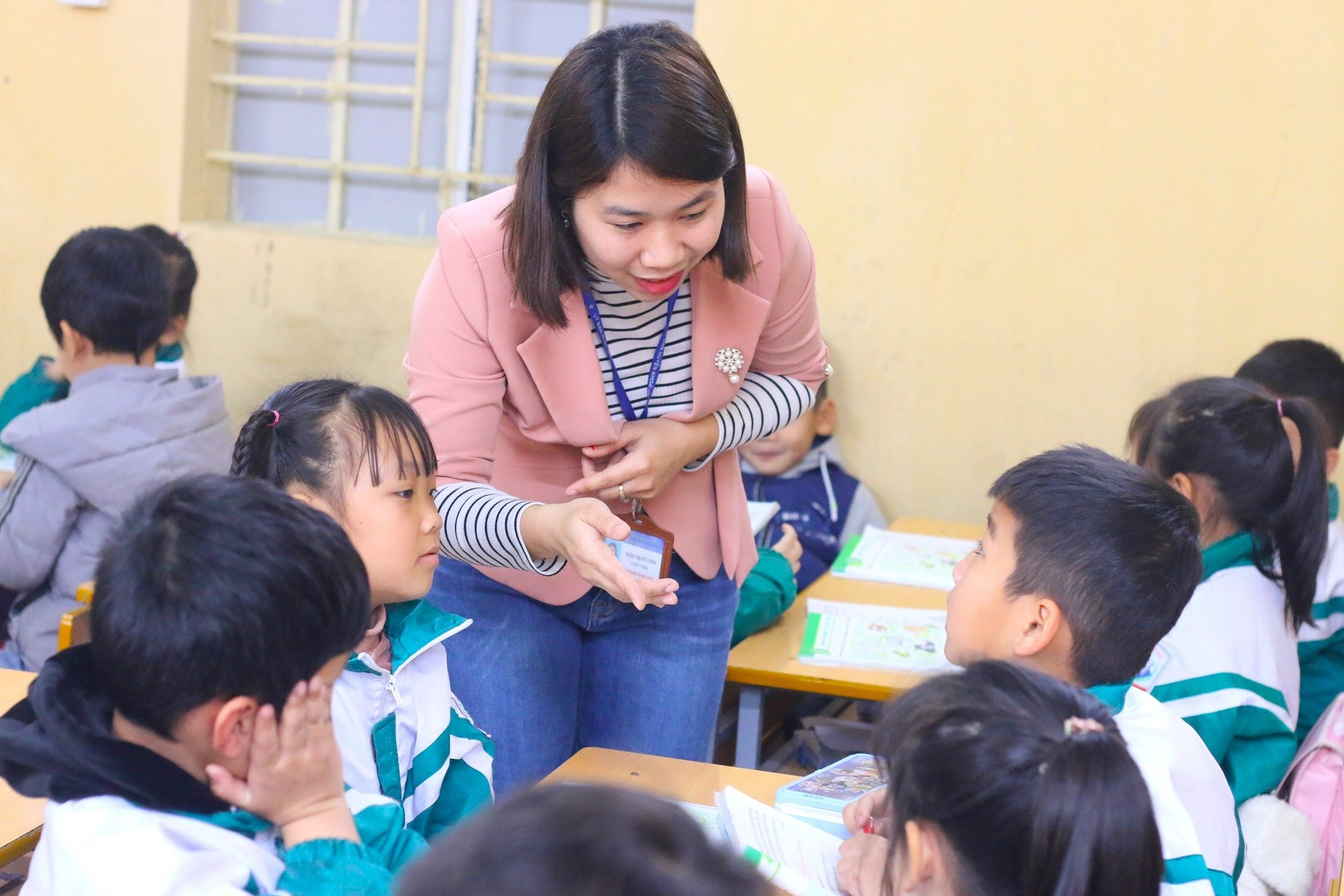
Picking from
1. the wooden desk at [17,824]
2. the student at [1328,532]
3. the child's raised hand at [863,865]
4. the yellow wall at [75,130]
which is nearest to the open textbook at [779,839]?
the child's raised hand at [863,865]

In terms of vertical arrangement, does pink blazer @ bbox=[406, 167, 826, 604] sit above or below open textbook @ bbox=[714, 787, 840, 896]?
above

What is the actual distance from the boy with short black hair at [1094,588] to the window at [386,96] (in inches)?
107

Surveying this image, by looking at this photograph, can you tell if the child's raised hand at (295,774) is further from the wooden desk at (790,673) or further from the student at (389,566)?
the wooden desk at (790,673)

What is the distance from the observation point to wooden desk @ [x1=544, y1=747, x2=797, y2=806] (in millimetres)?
1636

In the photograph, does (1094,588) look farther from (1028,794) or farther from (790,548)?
(790,548)

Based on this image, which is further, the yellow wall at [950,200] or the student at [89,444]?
the yellow wall at [950,200]

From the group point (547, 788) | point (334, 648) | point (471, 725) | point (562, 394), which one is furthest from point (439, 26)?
point (547, 788)

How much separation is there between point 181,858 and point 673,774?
2.62 feet

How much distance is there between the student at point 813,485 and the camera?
11.9 feet

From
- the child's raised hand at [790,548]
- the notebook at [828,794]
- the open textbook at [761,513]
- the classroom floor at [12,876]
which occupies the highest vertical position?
the notebook at [828,794]

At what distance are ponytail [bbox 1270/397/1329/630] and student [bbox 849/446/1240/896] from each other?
590 mm

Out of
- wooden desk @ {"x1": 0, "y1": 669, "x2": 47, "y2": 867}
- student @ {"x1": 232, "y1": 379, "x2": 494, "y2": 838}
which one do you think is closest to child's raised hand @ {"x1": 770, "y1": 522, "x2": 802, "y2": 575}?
student @ {"x1": 232, "y1": 379, "x2": 494, "y2": 838}

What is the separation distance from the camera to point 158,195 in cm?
404

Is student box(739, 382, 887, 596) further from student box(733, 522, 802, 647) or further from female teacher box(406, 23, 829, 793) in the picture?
female teacher box(406, 23, 829, 793)
